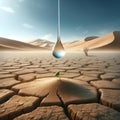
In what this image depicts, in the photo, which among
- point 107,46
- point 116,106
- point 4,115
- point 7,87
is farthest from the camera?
point 107,46

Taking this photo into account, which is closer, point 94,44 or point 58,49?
point 58,49

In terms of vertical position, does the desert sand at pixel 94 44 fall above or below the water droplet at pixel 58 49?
above

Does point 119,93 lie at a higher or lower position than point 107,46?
lower

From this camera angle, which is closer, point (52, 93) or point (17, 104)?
point (17, 104)

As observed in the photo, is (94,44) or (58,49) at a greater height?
(94,44)

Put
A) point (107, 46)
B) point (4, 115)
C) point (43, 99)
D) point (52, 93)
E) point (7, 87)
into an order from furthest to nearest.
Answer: point (107, 46), point (7, 87), point (52, 93), point (43, 99), point (4, 115)

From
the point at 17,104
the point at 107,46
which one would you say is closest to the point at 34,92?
the point at 17,104

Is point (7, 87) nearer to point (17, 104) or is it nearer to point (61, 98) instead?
point (17, 104)

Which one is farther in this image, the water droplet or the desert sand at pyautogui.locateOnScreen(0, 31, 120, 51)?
the desert sand at pyautogui.locateOnScreen(0, 31, 120, 51)

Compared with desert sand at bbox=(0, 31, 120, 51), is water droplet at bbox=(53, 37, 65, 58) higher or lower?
lower

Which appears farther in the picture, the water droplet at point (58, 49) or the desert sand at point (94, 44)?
the desert sand at point (94, 44)
